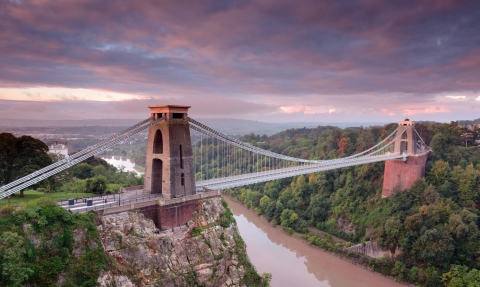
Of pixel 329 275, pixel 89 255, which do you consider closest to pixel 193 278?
pixel 89 255

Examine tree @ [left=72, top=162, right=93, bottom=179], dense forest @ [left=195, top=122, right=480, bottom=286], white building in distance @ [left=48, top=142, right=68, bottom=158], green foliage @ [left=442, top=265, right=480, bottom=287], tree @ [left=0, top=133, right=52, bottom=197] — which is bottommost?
green foliage @ [left=442, top=265, right=480, bottom=287]

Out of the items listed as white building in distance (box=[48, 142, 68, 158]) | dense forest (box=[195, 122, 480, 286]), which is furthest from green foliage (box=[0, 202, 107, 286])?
white building in distance (box=[48, 142, 68, 158])

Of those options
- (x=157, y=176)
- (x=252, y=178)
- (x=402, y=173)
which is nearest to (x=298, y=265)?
(x=252, y=178)

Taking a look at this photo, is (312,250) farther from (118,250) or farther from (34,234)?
(34,234)

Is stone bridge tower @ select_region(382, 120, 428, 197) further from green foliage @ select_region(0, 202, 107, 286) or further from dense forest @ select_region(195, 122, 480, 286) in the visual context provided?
green foliage @ select_region(0, 202, 107, 286)

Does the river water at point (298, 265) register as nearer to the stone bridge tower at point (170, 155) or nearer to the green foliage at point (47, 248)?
the stone bridge tower at point (170, 155)

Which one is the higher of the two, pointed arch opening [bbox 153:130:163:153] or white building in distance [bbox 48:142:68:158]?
pointed arch opening [bbox 153:130:163:153]
